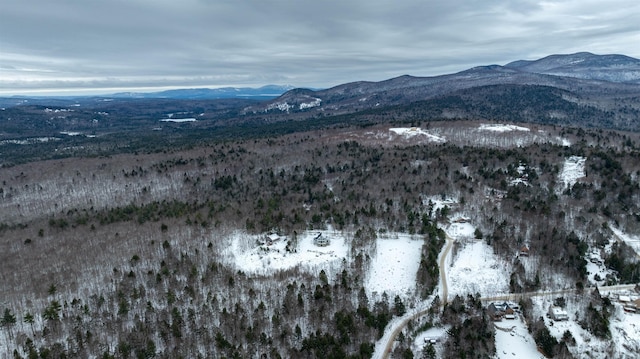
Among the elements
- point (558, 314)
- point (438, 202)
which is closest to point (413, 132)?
point (438, 202)

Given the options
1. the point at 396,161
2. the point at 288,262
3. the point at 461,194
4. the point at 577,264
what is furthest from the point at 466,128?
the point at 288,262

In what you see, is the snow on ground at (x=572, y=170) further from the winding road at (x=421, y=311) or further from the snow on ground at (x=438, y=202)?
the winding road at (x=421, y=311)

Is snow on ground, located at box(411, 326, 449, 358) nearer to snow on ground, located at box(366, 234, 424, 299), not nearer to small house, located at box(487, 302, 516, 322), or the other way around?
small house, located at box(487, 302, 516, 322)

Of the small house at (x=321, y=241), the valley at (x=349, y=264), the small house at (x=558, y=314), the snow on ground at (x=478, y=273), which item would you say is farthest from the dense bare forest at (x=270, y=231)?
the small house at (x=558, y=314)

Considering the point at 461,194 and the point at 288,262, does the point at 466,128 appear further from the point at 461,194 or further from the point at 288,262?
the point at 288,262

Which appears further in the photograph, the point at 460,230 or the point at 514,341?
the point at 460,230

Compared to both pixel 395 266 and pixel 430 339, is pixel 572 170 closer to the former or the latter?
pixel 395 266
